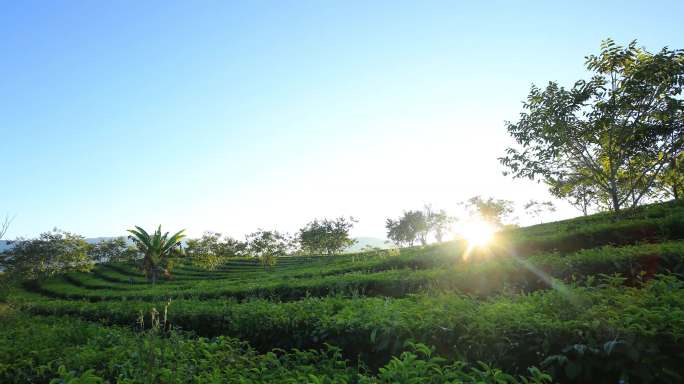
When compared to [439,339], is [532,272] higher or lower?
higher

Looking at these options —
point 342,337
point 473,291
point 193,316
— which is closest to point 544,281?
point 473,291

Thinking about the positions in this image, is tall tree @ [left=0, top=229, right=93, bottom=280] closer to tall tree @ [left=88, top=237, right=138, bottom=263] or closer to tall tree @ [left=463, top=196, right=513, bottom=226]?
tall tree @ [left=88, top=237, right=138, bottom=263]

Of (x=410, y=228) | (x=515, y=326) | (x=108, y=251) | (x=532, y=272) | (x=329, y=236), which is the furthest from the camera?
(x=410, y=228)

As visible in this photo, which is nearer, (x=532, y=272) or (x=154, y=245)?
(x=532, y=272)

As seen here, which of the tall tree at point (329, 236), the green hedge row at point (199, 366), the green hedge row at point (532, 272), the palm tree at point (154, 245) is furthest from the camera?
the tall tree at point (329, 236)

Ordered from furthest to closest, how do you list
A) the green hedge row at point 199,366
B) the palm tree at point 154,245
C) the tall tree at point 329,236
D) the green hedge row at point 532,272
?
the tall tree at point 329,236 < the palm tree at point 154,245 < the green hedge row at point 532,272 < the green hedge row at point 199,366

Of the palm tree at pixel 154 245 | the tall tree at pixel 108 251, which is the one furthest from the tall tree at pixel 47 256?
the palm tree at pixel 154 245

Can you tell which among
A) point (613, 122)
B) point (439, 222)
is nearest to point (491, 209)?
point (439, 222)

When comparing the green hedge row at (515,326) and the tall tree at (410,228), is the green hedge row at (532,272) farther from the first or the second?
the tall tree at (410,228)

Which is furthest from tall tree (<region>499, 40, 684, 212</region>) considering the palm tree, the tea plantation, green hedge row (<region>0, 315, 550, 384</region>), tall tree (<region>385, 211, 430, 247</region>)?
tall tree (<region>385, 211, 430, 247</region>)

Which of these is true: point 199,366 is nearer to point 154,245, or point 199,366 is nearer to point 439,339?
point 439,339

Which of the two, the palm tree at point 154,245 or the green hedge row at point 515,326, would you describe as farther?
the palm tree at point 154,245

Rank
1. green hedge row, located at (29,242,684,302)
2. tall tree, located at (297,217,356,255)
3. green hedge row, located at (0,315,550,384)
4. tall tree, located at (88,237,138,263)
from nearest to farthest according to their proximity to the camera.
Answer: green hedge row, located at (0,315,550,384), green hedge row, located at (29,242,684,302), tall tree, located at (297,217,356,255), tall tree, located at (88,237,138,263)

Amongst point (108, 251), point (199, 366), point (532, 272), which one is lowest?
point (199, 366)
